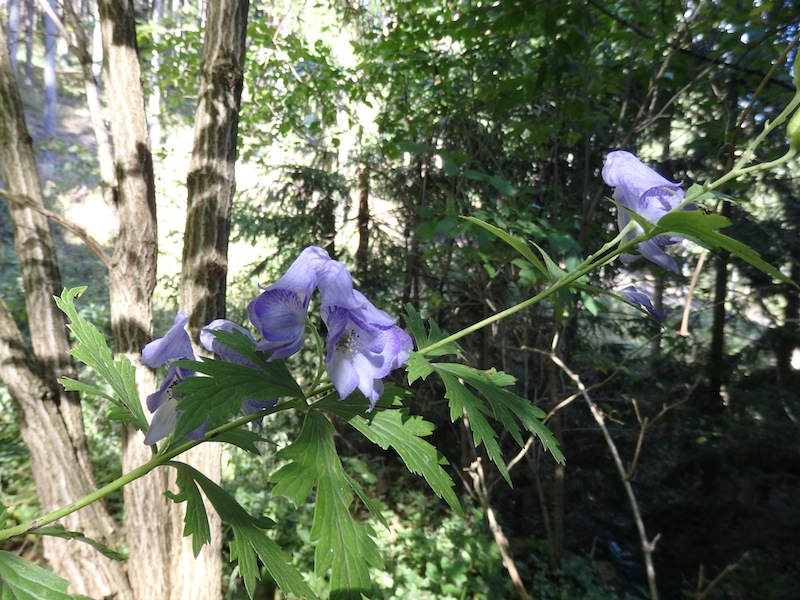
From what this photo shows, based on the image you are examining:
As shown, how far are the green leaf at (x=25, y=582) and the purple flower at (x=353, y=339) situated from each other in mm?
469

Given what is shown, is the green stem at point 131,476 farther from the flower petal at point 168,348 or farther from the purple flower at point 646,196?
the purple flower at point 646,196

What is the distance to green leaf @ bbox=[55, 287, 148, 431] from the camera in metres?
0.80

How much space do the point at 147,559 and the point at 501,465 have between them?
247 cm

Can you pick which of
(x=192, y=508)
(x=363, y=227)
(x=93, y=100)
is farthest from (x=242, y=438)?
(x=363, y=227)

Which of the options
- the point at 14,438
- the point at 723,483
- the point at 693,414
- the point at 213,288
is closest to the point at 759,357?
the point at 693,414

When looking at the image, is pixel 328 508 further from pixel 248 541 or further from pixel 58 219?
pixel 58 219

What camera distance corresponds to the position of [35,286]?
228cm

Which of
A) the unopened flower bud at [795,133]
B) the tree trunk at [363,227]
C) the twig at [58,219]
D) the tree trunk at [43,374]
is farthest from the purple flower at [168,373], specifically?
the tree trunk at [363,227]

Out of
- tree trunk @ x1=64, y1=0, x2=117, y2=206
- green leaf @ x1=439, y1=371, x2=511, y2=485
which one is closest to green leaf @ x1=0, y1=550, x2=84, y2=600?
green leaf @ x1=439, y1=371, x2=511, y2=485

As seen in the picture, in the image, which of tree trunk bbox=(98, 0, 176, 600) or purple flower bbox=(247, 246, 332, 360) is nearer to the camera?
purple flower bbox=(247, 246, 332, 360)

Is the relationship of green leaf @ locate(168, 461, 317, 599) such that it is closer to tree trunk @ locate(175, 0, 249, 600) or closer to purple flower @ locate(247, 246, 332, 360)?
purple flower @ locate(247, 246, 332, 360)

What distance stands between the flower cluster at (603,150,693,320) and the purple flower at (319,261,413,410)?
15.6 inches

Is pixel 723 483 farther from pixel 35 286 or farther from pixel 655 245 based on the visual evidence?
pixel 35 286

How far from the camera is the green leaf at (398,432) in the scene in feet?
2.31
